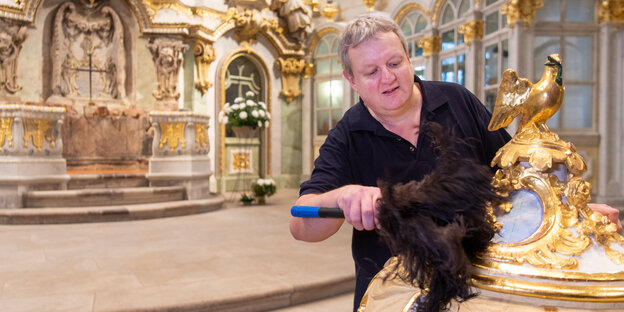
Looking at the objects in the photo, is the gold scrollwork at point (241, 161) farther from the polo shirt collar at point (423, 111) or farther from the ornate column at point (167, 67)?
the polo shirt collar at point (423, 111)

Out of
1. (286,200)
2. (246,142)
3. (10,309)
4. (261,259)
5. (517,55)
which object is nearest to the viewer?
(10,309)

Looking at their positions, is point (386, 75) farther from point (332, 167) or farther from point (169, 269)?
point (169, 269)

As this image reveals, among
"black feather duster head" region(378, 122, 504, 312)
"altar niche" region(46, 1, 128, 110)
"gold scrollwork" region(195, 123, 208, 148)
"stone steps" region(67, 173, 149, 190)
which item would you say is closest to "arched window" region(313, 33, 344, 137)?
"gold scrollwork" region(195, 123, 208, 148)

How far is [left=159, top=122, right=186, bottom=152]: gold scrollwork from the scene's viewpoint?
8.82 metres

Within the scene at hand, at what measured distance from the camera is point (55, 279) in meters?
3.86

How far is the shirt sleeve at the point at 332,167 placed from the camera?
143 centimetres

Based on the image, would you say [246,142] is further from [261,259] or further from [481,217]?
[481,217]

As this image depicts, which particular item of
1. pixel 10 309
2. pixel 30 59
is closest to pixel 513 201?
pixel 10 309

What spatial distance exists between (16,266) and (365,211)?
4.46 metres

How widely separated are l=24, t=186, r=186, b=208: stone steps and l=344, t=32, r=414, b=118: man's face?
725 cm

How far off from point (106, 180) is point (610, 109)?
27.3 ft

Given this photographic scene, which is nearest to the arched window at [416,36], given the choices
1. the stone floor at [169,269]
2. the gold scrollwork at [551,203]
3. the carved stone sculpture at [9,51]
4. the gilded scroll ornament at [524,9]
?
the gilded scroll ornament at [524,9]

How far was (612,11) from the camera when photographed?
7039 millimetres

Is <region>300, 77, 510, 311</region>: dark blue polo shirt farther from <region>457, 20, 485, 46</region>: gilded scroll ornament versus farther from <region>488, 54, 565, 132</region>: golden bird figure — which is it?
<region>457, 20, 485, 46</region>: gilded scroll ornament
